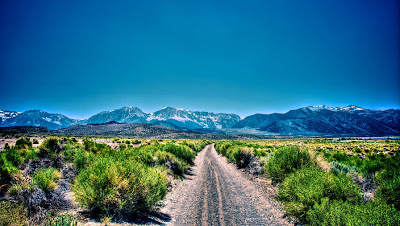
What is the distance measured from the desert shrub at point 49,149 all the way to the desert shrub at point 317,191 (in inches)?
514

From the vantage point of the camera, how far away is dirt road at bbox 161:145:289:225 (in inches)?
270

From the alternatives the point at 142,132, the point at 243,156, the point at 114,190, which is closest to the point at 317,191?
the point at 114,190

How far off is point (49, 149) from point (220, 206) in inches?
448

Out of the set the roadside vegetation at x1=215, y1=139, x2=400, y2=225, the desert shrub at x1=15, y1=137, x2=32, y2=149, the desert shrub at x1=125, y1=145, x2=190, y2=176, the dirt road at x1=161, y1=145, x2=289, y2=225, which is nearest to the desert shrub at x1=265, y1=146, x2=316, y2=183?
the roadside vegetation at x1=215, y1=139, x2=400, y2=225

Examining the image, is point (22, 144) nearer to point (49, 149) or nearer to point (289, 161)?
point (49, 149)

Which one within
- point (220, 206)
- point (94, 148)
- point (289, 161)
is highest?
point (94, 148)

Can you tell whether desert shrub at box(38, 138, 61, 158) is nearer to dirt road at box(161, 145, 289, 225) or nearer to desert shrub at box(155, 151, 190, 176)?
desert shrub at box(155, 151, 190, 176)

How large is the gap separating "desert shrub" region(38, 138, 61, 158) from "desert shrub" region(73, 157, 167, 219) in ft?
24.1

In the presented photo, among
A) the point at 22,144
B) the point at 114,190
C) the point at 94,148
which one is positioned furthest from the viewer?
the point at 94,148

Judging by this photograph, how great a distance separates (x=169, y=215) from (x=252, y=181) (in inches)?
306

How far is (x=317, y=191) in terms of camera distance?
5.54 m

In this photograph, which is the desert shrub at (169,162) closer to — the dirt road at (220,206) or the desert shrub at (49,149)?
the dirt road at (220,206)

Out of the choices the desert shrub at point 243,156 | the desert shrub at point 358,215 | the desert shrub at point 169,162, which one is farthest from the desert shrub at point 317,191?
the desert shrub at point 243,156

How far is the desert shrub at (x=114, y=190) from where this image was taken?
512cm
